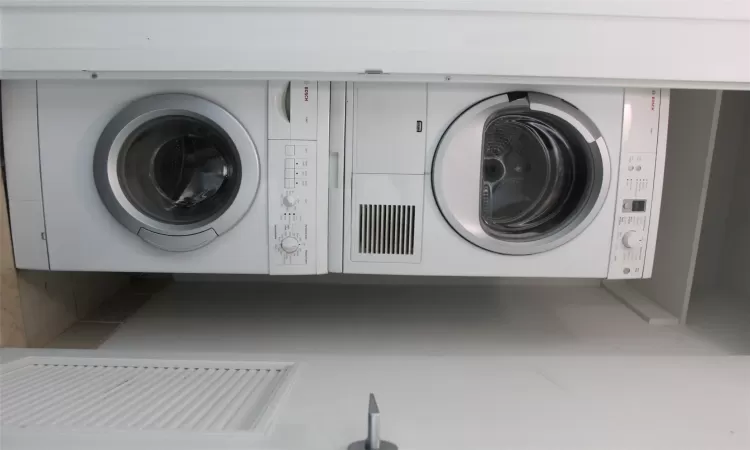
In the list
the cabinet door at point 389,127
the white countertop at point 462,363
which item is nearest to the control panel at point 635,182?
the white countertop at point 462,363

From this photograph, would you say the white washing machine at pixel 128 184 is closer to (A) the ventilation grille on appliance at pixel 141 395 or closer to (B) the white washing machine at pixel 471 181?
(B) the white washing machine at pixel 471 181

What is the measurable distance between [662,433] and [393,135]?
2.51 feet

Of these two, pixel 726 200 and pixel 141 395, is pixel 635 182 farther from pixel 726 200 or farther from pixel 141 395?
pixel 141 395

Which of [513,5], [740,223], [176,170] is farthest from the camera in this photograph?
[740,223]

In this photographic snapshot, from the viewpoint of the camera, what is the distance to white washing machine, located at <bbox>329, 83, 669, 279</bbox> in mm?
1284

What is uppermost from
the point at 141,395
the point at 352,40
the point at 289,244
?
the point at 352,40

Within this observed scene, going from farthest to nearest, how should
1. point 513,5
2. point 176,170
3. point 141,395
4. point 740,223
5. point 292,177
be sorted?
1. point 740,223
2. point 176,170
3. point 292,177
4. point 513,5
5. point 141,395

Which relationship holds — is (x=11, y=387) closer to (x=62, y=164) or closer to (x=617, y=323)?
(x=62, y=164)

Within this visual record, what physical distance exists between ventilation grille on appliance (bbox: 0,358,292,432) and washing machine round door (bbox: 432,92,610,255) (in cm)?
53

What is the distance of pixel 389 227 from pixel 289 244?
227 millimetres

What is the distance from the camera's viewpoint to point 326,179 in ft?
4.25

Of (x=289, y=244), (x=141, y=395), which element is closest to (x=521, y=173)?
(x=289, y=244)

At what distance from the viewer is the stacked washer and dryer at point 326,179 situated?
1267 millimetres

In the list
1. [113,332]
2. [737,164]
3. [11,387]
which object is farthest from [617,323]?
[11,387]
